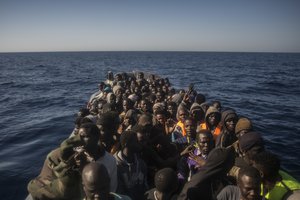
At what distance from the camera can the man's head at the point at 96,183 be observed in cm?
→ 269

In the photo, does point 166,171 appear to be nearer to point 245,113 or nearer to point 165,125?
point 165,125

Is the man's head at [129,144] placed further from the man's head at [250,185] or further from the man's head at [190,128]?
the man's head at [190,128]

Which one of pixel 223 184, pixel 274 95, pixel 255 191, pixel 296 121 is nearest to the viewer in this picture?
pixel 255 191

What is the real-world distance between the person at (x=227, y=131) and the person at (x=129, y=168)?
6.46 ft

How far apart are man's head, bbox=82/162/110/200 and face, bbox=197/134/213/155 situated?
6.72ft

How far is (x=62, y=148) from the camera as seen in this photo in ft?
10.3

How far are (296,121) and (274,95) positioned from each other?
34.3ft

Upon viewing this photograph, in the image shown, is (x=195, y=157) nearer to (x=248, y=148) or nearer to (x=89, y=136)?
(x=248, y=148)

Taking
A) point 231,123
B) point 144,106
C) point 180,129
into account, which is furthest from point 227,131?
point 144,106

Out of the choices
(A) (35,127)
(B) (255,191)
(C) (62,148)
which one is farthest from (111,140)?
(A) (35,127)

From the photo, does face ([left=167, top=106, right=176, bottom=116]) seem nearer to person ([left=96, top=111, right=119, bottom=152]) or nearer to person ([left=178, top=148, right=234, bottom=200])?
person ([left=96, top=111, right=119, bottom=152])

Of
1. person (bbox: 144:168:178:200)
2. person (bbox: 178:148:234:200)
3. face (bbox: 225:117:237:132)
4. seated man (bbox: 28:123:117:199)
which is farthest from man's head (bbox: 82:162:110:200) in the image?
face (bbox: 225:117:237:132)

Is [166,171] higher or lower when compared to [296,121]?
higher

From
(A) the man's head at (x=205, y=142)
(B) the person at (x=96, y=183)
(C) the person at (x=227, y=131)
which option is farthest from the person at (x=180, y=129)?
(B) the person at (x=96, y=183)
